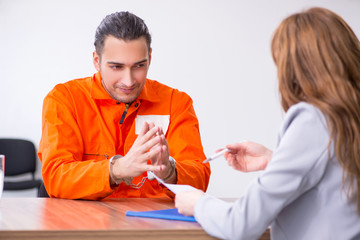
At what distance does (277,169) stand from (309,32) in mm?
357

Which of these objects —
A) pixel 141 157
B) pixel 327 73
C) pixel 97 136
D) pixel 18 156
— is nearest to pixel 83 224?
pixel 141 157

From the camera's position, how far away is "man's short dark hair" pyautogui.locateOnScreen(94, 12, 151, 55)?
2.01m

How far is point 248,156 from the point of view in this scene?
5.08ft

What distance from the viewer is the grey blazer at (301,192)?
40.8 inches

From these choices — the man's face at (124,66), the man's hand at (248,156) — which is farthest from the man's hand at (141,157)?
the man's face at (124,66)

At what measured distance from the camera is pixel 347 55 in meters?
1.11

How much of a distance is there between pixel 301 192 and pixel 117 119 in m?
1.18

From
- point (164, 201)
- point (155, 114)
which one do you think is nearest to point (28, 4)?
point (155, 114)

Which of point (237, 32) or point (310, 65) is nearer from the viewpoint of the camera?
point (310, 65)

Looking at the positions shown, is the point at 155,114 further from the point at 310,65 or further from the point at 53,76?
→ the point at 53,76

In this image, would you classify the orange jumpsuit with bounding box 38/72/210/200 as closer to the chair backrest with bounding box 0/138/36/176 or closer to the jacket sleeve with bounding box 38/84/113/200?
the jacket sleeve with bounding box 38/84/113/200

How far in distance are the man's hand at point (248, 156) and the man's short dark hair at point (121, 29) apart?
77 centimetres

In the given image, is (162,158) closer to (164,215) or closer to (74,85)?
(164,215)

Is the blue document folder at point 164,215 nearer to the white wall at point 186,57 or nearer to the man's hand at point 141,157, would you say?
the man's hand at point 141,157
